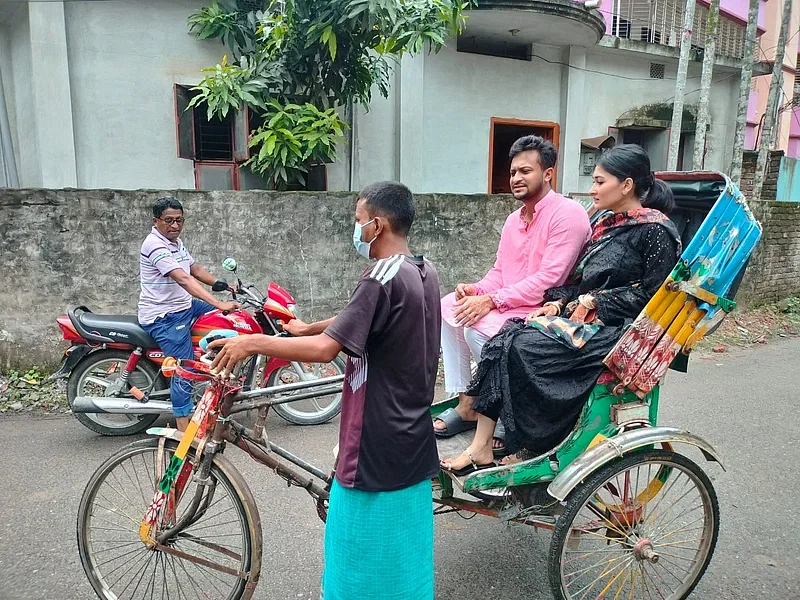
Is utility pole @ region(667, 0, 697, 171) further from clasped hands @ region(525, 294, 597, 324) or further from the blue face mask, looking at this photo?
the blue face mask

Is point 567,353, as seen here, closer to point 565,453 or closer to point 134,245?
point 565,453

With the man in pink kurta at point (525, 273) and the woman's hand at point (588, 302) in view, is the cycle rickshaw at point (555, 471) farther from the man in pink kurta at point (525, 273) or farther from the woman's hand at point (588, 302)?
the man in pink kurta at point (525, 273)

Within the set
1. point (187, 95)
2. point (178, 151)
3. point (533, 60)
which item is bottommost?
point (178, 151)

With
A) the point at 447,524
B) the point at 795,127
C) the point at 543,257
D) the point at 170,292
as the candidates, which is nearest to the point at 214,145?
the point at 170,292

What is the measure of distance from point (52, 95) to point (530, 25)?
6452 mm

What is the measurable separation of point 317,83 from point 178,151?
6.36ft

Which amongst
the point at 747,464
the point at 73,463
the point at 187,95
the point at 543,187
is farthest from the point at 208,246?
the point at 747,464

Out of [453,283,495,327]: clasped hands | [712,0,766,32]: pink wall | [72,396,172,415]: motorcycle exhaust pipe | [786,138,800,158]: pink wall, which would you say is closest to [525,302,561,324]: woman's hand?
[453,283,495,327]: clasped hands

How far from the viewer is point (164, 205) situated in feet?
12.8

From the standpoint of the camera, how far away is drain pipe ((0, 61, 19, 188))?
22.9 feet

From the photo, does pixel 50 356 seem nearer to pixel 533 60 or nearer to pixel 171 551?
pixel 171 551

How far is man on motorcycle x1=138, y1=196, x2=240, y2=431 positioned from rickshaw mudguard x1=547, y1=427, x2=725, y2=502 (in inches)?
97.9

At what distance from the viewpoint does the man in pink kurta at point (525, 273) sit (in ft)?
9.09

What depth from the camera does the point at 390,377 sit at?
185 centimetres
